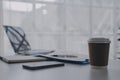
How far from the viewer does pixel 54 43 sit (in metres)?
3.38

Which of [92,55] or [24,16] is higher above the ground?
[24,16]

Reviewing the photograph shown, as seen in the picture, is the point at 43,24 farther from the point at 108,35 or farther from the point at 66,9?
the point at 108,35

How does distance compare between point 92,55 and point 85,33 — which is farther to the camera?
point 85,33

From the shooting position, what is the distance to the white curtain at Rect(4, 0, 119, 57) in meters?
3.13

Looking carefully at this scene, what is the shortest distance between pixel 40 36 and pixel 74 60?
7.77ft

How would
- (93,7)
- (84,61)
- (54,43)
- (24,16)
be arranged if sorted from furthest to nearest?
(93,7), (54,43), (24,16), (84,61)

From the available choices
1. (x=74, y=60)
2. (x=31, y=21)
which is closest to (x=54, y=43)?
(x=31, y=21)

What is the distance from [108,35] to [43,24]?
4.41ft

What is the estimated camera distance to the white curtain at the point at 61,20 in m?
3.13

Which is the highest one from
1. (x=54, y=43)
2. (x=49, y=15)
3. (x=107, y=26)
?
(x=49, y=15)

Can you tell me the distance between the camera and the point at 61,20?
11.0 feet

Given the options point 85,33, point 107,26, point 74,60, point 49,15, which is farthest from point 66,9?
point 74,60

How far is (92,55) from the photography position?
30.6 inches

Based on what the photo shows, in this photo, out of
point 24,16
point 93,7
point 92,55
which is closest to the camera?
point 92,55
